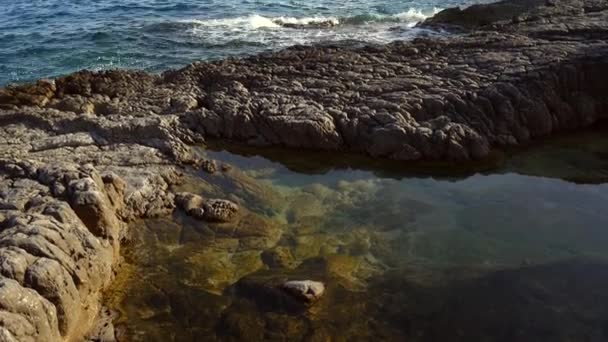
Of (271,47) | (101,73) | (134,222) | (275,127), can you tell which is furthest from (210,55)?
(134,222)

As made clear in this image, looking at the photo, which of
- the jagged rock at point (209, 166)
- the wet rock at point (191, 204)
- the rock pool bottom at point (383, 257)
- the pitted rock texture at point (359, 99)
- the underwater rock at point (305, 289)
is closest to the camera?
the rock pool bottom at point (383, 257)

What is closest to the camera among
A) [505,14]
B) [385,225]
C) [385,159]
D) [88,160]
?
Result: [385,225]

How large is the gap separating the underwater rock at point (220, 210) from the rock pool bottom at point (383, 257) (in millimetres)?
224

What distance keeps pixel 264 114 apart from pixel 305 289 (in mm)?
6578

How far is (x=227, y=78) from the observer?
16.9 meters

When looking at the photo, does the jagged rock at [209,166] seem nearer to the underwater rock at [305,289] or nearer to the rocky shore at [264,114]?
the rocky shore at [264,114]

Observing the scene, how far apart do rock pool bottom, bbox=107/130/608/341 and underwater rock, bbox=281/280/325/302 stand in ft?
0.53

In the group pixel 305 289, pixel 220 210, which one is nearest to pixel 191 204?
pixel 220 210

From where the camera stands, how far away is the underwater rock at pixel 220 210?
1153 cm

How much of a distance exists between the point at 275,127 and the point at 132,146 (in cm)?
344

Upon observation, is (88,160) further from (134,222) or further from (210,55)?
(210,55)

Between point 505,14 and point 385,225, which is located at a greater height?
point 505,14

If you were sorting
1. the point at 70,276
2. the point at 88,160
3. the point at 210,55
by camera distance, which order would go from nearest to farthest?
the point at 70,276
the point at 88,160
the point at 210,55

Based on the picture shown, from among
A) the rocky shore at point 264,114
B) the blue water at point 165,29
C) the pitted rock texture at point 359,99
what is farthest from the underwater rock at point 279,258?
the blue water at point 165,29
